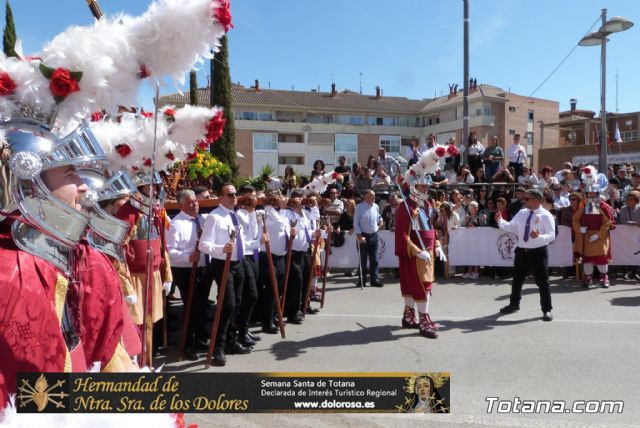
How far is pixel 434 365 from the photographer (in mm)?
5395

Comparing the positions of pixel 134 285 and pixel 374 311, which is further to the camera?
pixel 374 311

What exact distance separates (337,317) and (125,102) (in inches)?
237

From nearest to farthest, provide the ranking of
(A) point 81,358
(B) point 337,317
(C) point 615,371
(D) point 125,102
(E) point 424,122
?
1. (A) point 81,358
2. (D) point 125,102
3. (C) point 615,371
4. (B) point 337,317
5. (E) point 424,122

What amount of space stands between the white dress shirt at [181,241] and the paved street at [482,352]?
127 centimetres

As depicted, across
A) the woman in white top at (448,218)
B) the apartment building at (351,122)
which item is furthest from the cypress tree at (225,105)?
the apartment building at (351,122)

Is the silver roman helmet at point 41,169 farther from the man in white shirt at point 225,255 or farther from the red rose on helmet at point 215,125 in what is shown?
the man in white shirt at point 225,255

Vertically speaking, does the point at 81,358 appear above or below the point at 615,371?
above

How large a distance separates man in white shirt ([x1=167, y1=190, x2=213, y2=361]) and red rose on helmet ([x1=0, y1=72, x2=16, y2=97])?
4181 mm

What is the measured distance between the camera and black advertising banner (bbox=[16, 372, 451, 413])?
1.68 metres

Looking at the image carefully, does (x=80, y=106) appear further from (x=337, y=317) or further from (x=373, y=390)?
(x=337, y=317)

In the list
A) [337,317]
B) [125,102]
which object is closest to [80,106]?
[125,102]

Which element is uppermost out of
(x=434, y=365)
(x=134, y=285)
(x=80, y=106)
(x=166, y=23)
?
(x=166, y=23)

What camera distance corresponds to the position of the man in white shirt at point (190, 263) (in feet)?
19.7

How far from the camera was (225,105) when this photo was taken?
17578 millimetres
